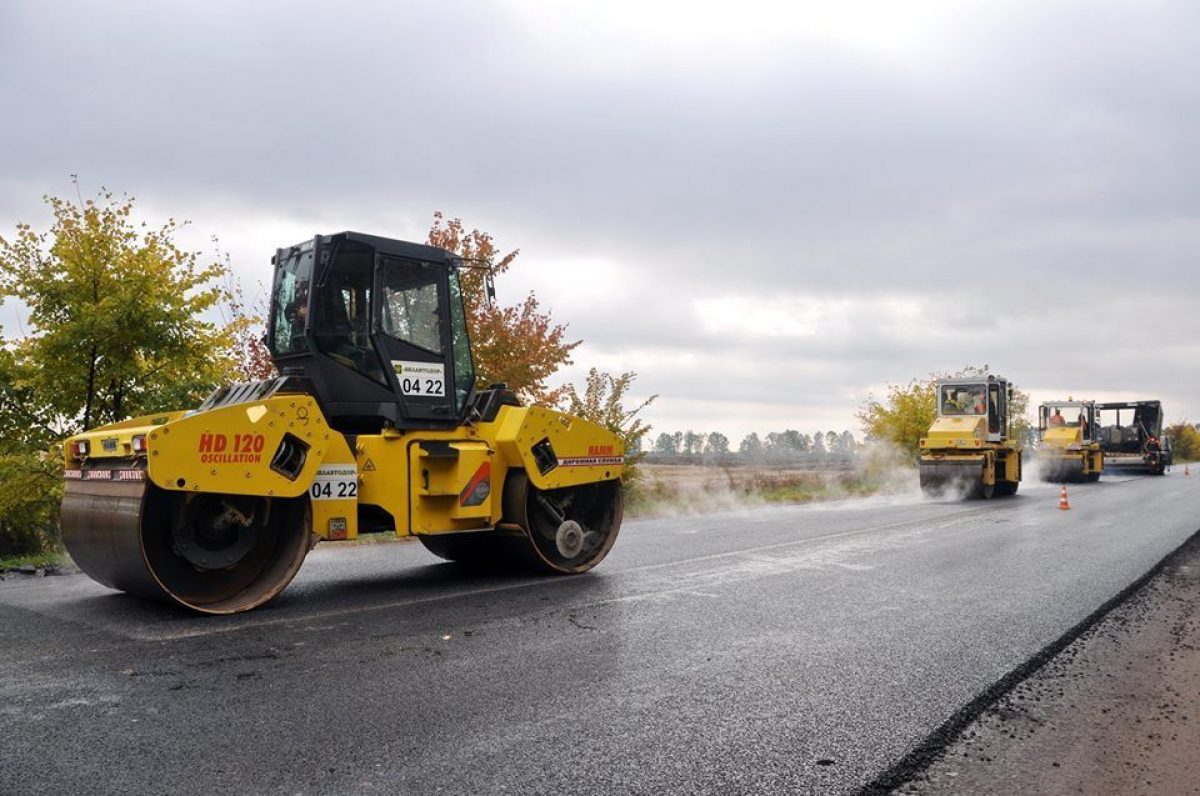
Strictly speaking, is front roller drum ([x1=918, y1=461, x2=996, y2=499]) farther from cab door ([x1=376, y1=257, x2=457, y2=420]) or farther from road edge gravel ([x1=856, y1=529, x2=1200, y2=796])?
cab door ([x1=376, y1=257, x2=457, y2=420])

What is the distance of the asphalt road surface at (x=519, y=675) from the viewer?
3.72 meters

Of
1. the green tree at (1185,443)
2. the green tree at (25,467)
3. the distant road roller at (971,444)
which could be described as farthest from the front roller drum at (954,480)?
the green tree at (1185,443)

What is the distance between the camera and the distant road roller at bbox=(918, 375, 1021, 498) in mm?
21922

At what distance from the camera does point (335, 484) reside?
7.35 metres

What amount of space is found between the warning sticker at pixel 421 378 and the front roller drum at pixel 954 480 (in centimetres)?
1672

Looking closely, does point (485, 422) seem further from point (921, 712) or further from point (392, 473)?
point (921, 712)

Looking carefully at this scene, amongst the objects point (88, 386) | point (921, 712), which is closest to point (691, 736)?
point (921, 712)

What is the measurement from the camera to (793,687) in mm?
4969

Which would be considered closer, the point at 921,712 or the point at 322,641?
the point at 921,712

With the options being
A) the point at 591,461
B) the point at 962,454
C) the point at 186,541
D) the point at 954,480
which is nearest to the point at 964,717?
the point at 591,461

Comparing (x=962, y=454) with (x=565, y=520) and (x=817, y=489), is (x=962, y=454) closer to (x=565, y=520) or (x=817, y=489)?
(x=817, y=489)

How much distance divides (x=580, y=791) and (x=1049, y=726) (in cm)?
248

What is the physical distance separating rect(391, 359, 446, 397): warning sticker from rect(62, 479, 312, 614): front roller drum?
137cm

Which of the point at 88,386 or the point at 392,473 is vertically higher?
the point at 88,386
